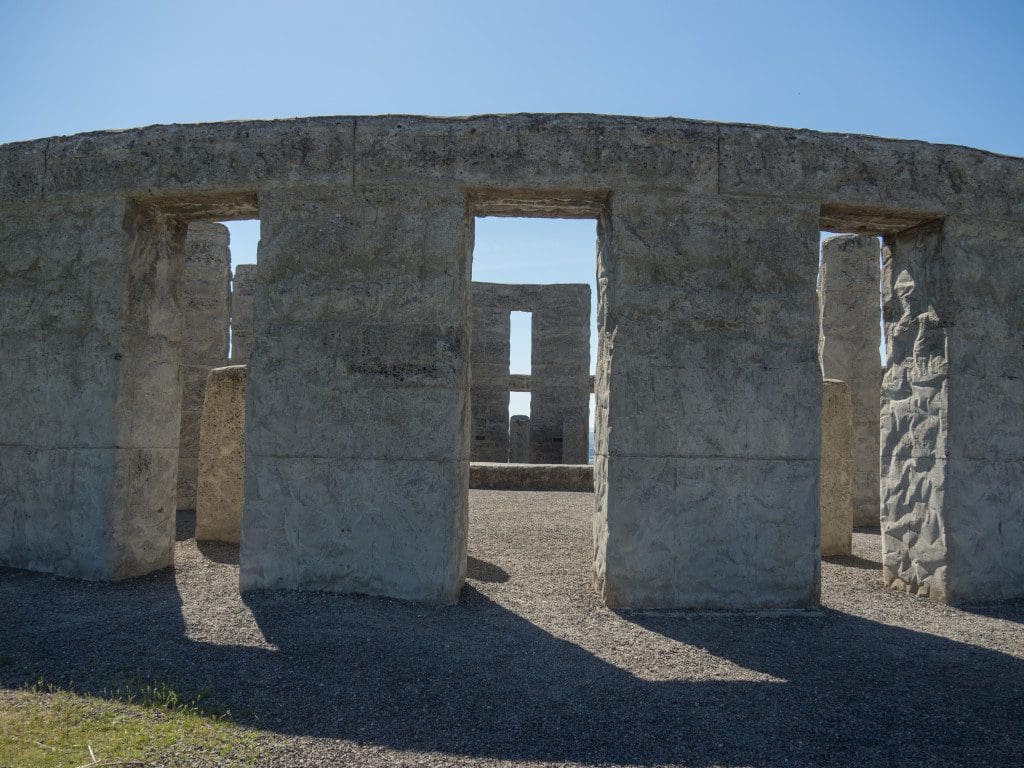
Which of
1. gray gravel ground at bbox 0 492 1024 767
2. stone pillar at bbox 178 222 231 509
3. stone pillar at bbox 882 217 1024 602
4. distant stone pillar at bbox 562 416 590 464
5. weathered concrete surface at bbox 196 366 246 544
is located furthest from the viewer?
distant stone pillar at bbox 562 416 590 464

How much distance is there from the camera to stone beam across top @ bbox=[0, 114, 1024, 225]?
15.4 feet

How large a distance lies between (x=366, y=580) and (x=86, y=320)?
2.58m

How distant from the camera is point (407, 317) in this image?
466 centimetres

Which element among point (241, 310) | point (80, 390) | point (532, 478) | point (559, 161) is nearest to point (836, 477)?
point (559, 161)

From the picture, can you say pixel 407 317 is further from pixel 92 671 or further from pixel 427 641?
pixel 92 671

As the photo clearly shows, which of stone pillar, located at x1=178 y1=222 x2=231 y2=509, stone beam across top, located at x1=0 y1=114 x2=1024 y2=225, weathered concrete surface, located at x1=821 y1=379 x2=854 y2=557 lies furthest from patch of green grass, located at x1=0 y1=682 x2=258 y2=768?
stone pillar, located at x1=178 y1=222 x2=231 y2=509

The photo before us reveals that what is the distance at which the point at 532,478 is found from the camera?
37.0 feet

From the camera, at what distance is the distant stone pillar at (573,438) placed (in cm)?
1550

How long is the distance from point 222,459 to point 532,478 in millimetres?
5518

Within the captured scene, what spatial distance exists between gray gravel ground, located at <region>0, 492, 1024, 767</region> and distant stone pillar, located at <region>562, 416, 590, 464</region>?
1027cm

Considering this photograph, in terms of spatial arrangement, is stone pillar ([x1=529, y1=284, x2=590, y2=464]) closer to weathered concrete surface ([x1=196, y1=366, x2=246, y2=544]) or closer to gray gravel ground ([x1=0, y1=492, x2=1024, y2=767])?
weathered concrete surface ([x1=196, y1=366, x2=246, y2=544])

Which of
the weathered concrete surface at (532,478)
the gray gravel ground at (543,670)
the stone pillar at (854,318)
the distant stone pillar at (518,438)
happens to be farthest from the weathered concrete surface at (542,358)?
the gray gravel ground at (543,670)

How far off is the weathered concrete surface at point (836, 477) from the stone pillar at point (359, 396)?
3652 mm

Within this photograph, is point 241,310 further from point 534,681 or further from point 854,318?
point 534,681
